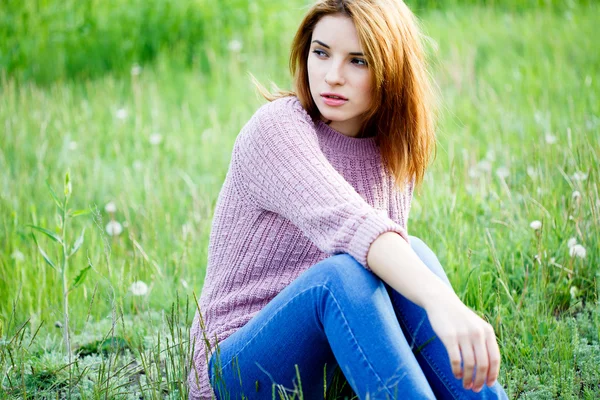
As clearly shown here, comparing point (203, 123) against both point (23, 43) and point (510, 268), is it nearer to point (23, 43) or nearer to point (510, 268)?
point (23, 43)

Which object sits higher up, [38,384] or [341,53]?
[341,53]

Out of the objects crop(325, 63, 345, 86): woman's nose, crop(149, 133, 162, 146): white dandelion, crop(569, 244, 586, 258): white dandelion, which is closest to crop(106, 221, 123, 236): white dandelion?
crop(149, 133, 162, 146): white dandelion

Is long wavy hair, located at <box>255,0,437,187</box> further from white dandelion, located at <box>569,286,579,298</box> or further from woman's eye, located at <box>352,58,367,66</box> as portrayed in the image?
white dandelion, located at <box>569,286,579,298</box>

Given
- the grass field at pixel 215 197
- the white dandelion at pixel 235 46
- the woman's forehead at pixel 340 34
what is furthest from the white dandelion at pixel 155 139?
the woman's forehead at pixel 340 34

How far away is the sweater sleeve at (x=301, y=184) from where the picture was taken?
1729 millimetres

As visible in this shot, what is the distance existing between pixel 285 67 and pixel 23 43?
1.96 metres

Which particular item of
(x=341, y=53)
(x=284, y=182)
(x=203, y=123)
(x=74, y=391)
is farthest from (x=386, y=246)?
(x=203, y=123)

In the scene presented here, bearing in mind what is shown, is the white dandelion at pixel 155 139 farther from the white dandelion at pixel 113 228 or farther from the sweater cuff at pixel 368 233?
the sweater cuff at pixel 368 233

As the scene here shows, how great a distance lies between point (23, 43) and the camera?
5363mm

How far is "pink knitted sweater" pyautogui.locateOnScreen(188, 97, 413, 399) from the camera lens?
1.85 metres

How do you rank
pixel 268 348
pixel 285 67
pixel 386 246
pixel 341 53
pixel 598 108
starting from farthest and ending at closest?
pixel 285 67 < pixel 598 108 < pixel 341 53 < pixel 268 348 < pixel 386 246

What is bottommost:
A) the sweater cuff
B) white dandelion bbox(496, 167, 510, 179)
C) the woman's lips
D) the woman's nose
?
white dandelion bbox(496, 167, 510, 179)

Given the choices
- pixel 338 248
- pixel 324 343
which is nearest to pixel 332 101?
pixel 338 248

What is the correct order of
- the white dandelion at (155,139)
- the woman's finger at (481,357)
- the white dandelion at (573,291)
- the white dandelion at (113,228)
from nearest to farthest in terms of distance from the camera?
1. the woman's finger at (481,357)
2. the white dandelion at (573,291)
3. the white dandelion at (113,228)
4. the white dandelion at (155,139)
